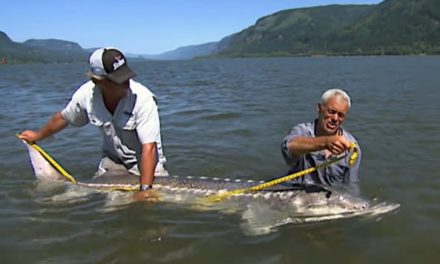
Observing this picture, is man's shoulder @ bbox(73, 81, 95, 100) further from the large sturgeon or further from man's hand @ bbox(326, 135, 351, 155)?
man's hand @ bbox(326, 135, 351, 155)

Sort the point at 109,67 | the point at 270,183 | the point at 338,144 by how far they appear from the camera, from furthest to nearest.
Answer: the point at 270,183 < the point at 109,67 < the point at 338,144

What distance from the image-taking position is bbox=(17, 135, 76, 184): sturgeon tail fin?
7.32 meters

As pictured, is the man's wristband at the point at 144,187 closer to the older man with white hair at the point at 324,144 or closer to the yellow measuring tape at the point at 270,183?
the yellow measuring tape at the point at 270,183

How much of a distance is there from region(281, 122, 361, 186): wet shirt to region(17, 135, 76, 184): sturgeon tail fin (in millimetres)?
3342

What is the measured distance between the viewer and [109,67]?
5824mm

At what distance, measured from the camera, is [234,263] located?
532 centimetres

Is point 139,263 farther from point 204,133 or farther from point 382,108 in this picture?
point 382,108

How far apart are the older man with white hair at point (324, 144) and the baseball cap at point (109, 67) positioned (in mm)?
2122

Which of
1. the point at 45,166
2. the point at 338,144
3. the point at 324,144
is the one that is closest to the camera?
the point at 338,144

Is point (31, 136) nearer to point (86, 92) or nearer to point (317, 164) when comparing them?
point (86, 92)

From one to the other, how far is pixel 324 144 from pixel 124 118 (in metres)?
2.71

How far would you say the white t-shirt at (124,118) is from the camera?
6.36 meters

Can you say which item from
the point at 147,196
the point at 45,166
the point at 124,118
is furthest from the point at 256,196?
the point at 45,166

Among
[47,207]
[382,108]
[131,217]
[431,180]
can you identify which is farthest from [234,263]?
[382,108]
